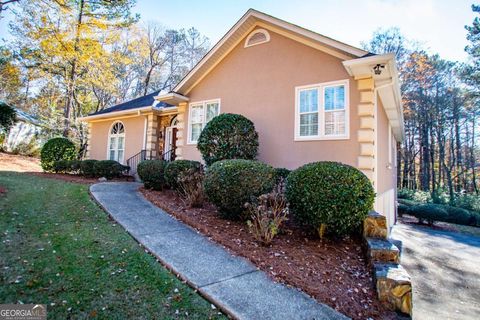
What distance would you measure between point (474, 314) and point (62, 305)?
6.11 meters

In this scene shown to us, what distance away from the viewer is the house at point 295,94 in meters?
6.54

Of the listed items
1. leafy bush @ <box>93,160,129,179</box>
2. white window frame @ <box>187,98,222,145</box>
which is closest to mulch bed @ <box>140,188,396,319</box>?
white window frame @ <box>187,98,222,145</box>

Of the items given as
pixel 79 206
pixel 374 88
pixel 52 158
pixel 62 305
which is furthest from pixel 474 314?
pixel 52 158

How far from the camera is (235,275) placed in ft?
12.0

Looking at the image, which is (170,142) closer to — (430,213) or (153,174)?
(153,174)

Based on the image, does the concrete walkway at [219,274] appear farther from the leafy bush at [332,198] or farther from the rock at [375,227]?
the rock at [375,227]

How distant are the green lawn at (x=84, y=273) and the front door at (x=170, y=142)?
293 inches

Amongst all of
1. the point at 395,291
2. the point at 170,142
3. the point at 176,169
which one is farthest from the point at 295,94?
the point at 170,142

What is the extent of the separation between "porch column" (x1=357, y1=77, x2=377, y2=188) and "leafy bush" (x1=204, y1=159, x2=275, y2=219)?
2.36m

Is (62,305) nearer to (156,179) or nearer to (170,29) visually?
(156,179)

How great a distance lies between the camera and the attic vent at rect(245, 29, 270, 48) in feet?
27.4

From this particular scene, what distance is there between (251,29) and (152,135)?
22.0ft

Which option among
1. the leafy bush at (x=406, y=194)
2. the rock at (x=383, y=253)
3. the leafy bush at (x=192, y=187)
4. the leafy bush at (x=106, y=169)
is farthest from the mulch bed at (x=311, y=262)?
the leafy bush at (x=406, y=194)

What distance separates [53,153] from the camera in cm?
1355
